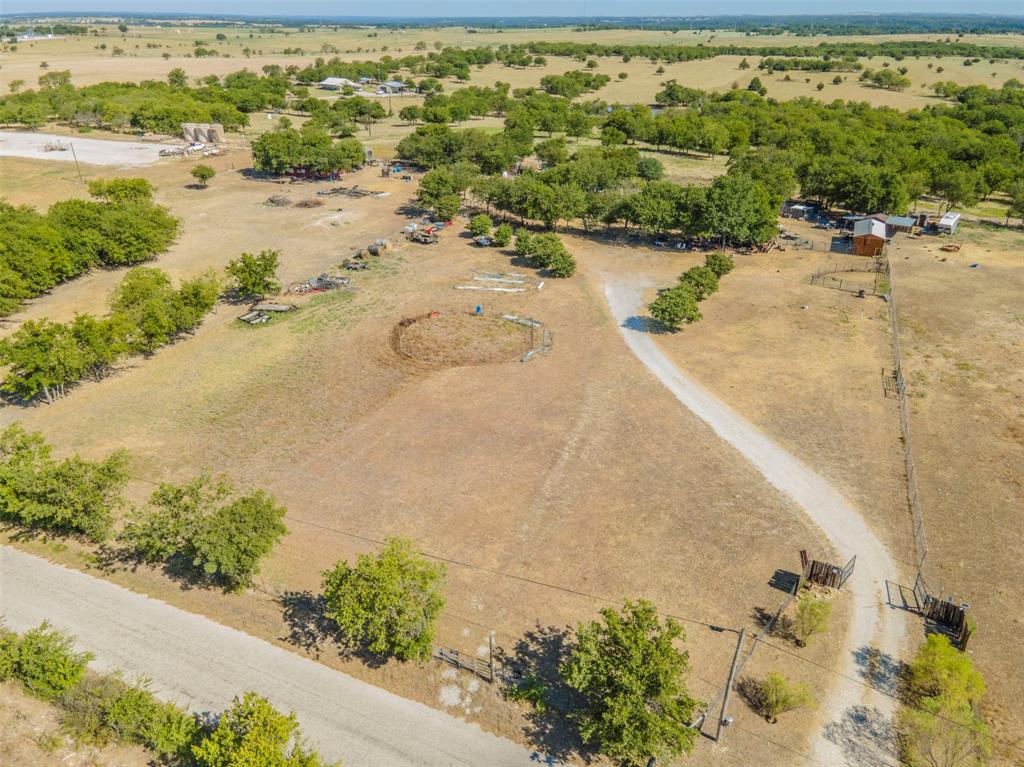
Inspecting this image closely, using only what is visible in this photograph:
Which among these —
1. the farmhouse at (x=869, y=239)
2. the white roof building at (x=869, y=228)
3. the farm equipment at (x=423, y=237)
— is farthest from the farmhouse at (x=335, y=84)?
the farmhouse at (x=869, y=239)

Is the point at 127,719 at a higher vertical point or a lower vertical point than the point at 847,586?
lower

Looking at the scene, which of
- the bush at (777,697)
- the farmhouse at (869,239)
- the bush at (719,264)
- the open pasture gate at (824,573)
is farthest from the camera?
the farmhouse at (869,239)

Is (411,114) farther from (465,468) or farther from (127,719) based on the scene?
(127,719)

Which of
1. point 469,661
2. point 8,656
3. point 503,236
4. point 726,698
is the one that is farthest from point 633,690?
point 503,236

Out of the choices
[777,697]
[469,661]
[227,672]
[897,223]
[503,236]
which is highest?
[897,223]

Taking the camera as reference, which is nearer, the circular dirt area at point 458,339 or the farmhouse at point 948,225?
the circular dirt area at point 458,339

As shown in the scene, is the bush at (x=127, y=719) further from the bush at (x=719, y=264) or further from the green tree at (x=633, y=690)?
the bush at (x=719, y=264)
